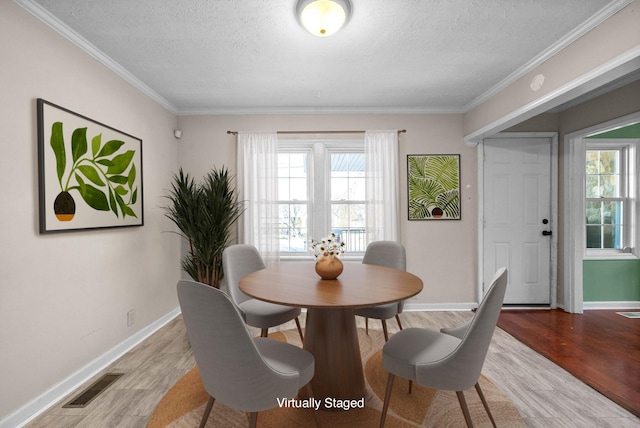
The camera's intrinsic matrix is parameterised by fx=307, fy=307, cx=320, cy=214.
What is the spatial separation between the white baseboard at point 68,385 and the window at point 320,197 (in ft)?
6.12

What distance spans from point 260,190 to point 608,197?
14.4 feet

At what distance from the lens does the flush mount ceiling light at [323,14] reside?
6.00 ft

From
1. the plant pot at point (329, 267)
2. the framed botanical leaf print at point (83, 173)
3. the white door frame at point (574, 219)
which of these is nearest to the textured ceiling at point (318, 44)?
the framed botanical leaf print at point (83, 173)

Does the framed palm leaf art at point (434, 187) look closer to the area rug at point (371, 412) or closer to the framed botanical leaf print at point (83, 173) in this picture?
the area rug at point (371, 412)

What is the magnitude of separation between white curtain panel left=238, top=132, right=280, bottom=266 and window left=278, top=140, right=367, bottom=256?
0.67 ft

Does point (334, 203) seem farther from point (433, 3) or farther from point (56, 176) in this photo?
point (56, 176)

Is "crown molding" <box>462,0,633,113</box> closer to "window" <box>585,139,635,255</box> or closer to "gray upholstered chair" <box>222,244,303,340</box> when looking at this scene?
"window" <box>585,139,635,255</box>

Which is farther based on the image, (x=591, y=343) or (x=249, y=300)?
(x=591, y=343)

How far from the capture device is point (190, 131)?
3891 mm

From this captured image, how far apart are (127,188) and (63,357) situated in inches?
56.1

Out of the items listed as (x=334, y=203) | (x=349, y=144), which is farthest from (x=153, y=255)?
(x=349, y=144)

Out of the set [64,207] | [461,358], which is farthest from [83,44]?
[461,358]

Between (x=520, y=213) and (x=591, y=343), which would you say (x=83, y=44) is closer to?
(x=520, y=213)

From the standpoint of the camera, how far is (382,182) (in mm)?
3820
